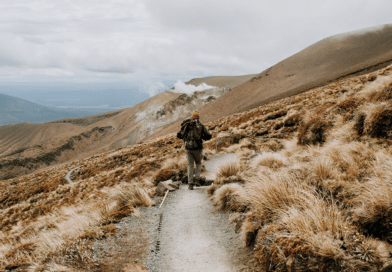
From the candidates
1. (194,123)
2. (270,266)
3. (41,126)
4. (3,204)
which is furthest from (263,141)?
(41,126)

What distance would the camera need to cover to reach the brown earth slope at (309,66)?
5794cm

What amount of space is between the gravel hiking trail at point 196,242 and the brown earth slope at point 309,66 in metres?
51.4

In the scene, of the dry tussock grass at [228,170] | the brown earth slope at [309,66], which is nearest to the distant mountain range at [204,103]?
the brown earth slope at [309,66]

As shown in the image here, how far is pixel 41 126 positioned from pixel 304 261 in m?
202

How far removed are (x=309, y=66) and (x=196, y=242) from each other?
238 ft

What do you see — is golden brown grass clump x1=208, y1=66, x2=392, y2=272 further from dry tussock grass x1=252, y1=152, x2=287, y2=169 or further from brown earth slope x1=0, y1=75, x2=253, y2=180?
brown earth slope x1=0, y1=75, x2=253, y2=180

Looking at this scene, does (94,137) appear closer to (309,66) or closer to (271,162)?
(309,66)

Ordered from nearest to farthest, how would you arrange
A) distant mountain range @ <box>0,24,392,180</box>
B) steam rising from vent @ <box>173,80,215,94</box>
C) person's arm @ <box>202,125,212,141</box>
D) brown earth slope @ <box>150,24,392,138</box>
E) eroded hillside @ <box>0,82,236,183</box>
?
person's arm @ <box>202,125,212,141</box>, distant mountain range @ <box>0,24,392,180</box>, brown earth slope @ <box>150,24,392,138</box>, eroded hillside @ <box>0,82,236,183</box>, steam rising from vent @ <box>173,80,215,94</box>

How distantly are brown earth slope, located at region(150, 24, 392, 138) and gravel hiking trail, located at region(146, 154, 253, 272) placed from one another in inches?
2023

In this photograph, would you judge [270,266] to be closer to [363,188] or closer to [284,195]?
[284,195]

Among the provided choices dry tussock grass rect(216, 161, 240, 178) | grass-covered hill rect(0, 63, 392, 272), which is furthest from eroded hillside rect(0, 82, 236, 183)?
grass-covered hill rect(0, 63, 392, 272)

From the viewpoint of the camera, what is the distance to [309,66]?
6538cm

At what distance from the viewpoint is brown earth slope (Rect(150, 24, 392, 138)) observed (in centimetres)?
5794

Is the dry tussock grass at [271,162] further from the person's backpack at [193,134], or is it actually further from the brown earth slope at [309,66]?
the brown earth slope at [309,66]
